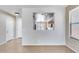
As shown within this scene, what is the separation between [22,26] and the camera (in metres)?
5.19

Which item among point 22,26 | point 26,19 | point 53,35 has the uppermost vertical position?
point 26,19

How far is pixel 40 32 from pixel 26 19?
0.90 meters
